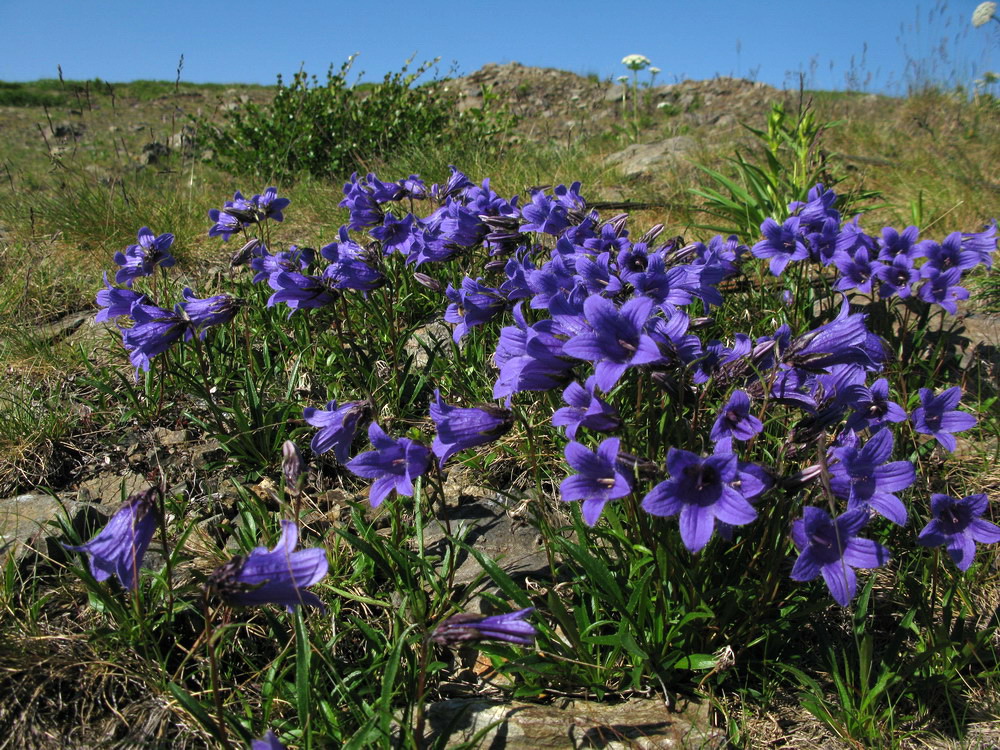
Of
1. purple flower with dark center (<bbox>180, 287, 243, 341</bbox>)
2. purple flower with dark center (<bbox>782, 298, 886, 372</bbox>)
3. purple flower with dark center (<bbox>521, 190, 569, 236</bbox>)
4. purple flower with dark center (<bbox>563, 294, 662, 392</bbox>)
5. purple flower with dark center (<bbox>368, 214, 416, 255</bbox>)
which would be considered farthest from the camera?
purple flower with dark center (<bbox>368, 214, 416, 255</bbox>)

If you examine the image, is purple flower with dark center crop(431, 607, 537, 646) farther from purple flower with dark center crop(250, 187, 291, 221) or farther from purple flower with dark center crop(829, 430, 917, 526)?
purple flower with dark center crop(250, 187, 291, 221)

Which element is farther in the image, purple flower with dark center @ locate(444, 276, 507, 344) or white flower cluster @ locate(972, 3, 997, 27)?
white flower cluster @ locate(972, 3, 997, 27)

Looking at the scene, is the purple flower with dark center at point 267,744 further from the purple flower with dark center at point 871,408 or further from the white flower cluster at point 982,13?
the white flower cluster at point 982,13

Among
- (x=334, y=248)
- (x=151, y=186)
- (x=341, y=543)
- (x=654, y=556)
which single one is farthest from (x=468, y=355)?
(x=151, y=186)

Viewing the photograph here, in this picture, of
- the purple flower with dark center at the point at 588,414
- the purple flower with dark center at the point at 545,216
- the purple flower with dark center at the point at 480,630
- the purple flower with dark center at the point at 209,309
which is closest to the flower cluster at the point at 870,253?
the purple flower with dark center at the point at 545,216

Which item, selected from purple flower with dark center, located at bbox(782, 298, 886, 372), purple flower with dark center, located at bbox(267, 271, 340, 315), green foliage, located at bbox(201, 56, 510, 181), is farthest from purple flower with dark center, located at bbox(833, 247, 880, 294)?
green foliage, located at bbox(201, 56, 510, 181)

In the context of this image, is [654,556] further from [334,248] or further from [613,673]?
[334,248]
